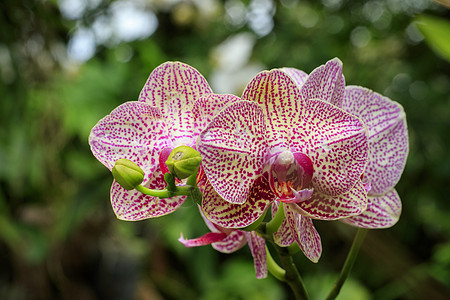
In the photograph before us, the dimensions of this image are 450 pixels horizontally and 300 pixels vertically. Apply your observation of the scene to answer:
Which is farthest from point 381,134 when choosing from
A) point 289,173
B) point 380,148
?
point 289,173

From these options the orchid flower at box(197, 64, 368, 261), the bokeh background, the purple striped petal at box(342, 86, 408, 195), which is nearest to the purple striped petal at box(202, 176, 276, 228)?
the orchid flower at box(197, 64, 368, 261)

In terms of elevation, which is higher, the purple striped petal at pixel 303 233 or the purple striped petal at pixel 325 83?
the purple striped petal at pixel 325 83

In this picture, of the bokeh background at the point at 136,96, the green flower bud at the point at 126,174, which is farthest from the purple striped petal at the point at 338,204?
the bokeh background at the point at 136,96

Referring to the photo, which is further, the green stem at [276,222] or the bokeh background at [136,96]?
the bokeh background at [136,96]

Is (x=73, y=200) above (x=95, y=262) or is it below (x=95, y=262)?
above

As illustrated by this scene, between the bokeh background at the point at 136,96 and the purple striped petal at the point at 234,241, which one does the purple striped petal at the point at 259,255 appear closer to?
the purple striped petal at the point at 234,241

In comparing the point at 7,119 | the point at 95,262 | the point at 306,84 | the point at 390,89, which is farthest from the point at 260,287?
the point at 306,84

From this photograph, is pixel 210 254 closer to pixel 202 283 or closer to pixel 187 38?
pixel 202 283
